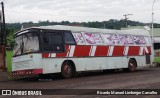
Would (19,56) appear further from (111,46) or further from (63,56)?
(111,46)

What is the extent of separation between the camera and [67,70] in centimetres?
2222

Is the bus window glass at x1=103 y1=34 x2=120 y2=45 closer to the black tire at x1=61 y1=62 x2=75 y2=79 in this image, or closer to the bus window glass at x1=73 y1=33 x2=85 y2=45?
the bus window glass at x1=73 y1=33 x2=85 y2=45

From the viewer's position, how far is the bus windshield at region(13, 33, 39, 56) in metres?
20.8

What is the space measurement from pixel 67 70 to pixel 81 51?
177 centimetres

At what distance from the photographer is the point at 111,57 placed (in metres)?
26.0

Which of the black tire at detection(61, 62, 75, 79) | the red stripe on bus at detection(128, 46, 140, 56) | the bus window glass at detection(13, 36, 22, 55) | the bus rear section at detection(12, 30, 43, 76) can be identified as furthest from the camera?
the red stripe on bus at detection(128, 46, 140, 56)

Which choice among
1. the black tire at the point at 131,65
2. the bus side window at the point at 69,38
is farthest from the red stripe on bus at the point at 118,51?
the bus side window at the point at 69,38

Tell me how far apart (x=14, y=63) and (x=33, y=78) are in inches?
82.1

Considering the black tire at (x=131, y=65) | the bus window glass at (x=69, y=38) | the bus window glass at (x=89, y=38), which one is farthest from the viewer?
the black tire at (x=131, y=65)

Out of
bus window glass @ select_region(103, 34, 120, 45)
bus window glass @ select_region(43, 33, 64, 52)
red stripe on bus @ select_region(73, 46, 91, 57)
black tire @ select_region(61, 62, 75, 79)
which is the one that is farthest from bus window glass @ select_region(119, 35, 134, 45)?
bus window glass @ select_region(43, 33, 64, 52)

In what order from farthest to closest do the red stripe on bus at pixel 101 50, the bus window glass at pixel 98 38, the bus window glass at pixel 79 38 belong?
1. the bus window glass at pixel 98 38
2. the red stripe on bus at pixel 101 50
3. the bus window glass at pixel 79 38

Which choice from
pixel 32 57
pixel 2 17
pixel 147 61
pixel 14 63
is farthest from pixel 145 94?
pixel 147 61

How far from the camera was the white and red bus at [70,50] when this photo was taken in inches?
816

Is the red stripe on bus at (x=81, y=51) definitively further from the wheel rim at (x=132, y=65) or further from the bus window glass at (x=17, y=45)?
the wheel rim at (x=132, y=65)
